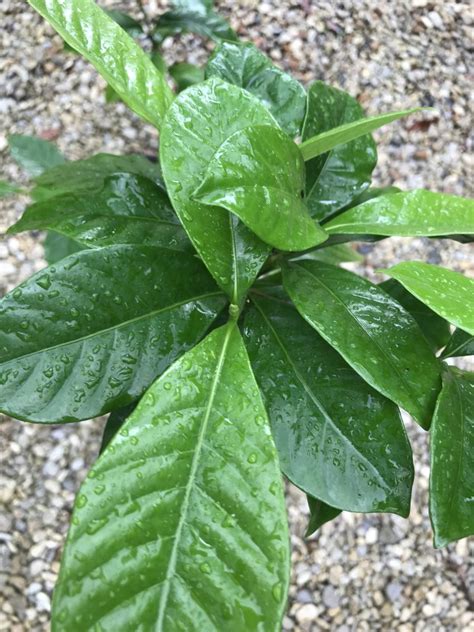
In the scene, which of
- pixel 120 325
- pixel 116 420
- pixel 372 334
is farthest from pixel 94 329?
pixel 372 334

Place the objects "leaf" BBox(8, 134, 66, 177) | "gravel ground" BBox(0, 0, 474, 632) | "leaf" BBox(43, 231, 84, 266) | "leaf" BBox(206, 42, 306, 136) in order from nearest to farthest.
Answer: "leaf" BBox(206, 42, 306, 136) → "leaf" BBox(43, 231, 84, 266) → "leaf" BBox(8, 134, 66, 177) → "gravel ground" BBox(0, 0, 474, 632)

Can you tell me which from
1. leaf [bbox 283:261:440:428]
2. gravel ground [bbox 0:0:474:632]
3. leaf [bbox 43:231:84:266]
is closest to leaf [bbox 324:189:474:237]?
leaf [bbox 283:261:440:428]

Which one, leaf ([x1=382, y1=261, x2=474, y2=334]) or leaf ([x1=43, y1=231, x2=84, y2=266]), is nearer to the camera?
leaf ([x1=382, y1=261, x2=474, y2=334])

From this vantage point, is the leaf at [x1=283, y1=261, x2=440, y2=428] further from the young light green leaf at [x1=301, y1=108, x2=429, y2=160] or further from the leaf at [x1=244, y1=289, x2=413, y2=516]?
the young light green leaf at [x1=301, y1=108, x2=429, y2=160]

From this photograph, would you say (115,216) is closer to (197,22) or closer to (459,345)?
(459,345)

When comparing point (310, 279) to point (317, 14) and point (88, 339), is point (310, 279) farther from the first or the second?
→ point (317, 14)

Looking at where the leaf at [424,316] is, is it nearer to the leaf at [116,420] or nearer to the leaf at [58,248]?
the leaf at [116,420]

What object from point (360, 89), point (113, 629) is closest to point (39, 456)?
point (113, 629)
